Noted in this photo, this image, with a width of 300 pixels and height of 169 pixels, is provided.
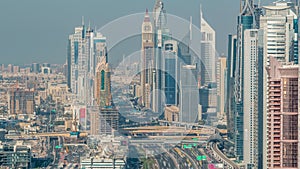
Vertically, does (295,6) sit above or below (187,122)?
above

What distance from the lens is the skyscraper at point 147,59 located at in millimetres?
9367

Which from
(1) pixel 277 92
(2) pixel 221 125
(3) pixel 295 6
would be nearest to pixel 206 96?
(2) pixel 221 125

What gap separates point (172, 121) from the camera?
9.67 metres

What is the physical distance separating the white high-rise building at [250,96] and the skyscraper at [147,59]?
2.88ft

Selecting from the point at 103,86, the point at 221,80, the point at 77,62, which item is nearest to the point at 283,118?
the point at 103,86

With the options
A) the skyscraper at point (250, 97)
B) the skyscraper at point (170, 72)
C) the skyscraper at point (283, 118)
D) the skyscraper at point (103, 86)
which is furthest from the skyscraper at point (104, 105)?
the skyscraper at point (283, 118)

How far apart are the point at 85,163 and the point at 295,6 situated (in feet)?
6.82

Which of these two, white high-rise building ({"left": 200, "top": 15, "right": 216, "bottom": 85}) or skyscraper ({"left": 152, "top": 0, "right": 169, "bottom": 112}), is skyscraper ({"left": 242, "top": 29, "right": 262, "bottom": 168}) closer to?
white high-rise building ({"left": 200, "top": 15, "right": 216, "bottom": 85})

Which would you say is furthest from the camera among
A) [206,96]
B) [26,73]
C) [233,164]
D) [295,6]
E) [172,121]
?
[26,73]

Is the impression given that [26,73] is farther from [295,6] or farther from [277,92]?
[277,92]

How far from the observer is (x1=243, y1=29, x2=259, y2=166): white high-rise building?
8.25 metres

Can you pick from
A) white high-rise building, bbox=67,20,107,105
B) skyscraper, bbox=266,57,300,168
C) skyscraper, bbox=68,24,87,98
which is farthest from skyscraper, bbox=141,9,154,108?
skyscraper, bbox=266,57,300,168

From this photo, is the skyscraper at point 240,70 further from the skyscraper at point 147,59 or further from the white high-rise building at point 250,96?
the skyscraper at point 147,59

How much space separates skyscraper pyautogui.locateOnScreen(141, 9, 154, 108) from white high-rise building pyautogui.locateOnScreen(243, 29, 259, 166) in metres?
0.88
